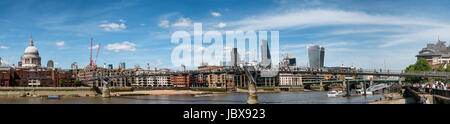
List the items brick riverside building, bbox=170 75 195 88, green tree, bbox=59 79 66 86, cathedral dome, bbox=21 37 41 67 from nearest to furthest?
green tree, bbox=59 79 66 86, brick riverside building, bbox=170 75 195 88, cathedral dome, bbox=21 37 41 67

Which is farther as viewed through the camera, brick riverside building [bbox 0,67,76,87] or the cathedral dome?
the cathedral dome

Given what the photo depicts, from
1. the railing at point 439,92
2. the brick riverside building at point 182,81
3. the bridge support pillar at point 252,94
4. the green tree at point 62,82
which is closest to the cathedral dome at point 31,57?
the green tree at point 62,82

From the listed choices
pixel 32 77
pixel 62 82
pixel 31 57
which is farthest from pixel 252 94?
pixel 31 57

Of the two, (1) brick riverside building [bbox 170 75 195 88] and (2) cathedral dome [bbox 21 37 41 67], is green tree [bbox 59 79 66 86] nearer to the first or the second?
(2) cathedral dome [bbox 21 37 41 67]

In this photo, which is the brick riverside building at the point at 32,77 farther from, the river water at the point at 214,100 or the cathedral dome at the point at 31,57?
the cathedral dome at the point at 31,57

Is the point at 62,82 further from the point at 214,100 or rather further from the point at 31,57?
the point at 214,100

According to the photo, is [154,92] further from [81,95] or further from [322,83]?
[322,83]

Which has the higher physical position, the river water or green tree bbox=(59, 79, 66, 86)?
green tree bbox=(59, 79, 66, 86)

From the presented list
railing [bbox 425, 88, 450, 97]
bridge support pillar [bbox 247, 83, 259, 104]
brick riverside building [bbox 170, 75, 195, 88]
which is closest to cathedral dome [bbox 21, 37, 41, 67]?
brick riverside building [bbox 170, 75, 195, 88]

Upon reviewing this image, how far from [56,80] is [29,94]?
21614 mm
